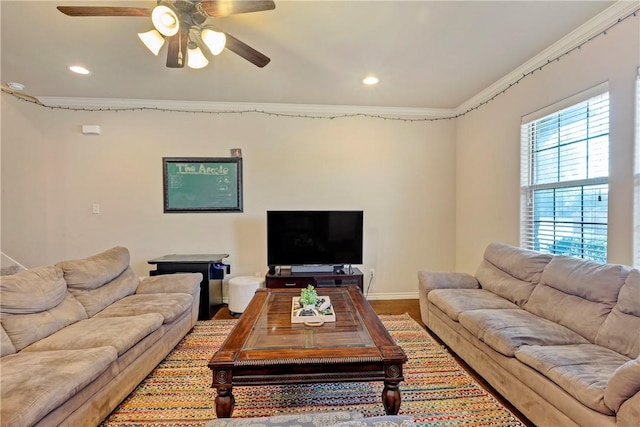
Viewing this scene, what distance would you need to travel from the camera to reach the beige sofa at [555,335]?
4.50 feet

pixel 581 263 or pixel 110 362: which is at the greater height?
pixel 581 263

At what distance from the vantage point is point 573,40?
7.86 feet

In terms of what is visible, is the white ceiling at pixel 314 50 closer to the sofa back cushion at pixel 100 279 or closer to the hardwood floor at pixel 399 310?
the sofa back cushion at pixel 100 279

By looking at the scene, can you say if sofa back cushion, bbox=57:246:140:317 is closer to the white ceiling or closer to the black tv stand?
the black tv stand

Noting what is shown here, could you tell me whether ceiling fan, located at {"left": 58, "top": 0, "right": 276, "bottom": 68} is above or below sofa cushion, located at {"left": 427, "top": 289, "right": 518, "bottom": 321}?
above

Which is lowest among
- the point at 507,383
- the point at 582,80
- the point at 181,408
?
the point at 181,408

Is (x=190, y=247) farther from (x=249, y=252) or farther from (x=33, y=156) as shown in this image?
(x=33, y=156)

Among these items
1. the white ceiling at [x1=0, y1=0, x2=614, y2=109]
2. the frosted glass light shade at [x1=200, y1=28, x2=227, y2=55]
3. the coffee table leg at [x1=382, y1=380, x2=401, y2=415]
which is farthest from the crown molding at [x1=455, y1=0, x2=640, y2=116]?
the coffee table leg at [x1=382, y1=380, x2=401, y2=415]

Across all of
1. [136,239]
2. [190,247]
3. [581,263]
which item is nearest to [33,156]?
[136,239]

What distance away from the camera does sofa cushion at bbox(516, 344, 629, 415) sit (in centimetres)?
136

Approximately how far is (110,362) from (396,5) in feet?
9.48

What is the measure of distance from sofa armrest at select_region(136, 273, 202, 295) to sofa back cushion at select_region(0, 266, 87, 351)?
615mm

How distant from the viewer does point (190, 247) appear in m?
3.95

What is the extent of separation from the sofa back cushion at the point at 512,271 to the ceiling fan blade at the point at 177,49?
10.4 ft
